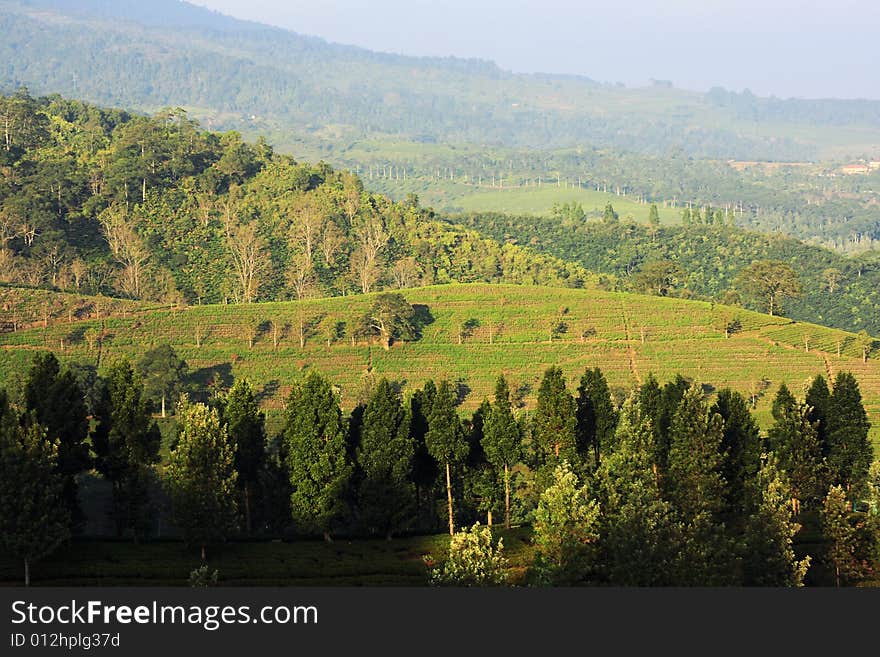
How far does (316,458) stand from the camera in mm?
52594

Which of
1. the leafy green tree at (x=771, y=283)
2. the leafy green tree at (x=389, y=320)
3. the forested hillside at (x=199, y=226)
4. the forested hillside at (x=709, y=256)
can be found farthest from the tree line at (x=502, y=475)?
the forested hillside at (x=709, y=256)

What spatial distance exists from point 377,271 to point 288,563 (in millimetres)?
93386

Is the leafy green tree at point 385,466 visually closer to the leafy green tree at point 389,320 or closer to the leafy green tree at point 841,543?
the leafy green tree at point 841,543

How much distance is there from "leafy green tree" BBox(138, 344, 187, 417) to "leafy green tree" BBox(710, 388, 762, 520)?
43.9 meters

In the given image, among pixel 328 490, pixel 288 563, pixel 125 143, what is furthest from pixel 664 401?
pixel 125 143

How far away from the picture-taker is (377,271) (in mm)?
138500

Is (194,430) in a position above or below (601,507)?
above

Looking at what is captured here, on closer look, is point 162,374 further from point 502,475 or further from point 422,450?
point 502,475

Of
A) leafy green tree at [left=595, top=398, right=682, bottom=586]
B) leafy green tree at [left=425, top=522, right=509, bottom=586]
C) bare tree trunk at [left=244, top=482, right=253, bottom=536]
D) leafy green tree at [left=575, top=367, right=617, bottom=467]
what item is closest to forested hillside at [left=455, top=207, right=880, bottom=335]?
leafy green tree at [left=575, top=367, right=617, bottom=467]

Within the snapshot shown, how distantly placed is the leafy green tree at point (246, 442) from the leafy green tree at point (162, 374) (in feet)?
103

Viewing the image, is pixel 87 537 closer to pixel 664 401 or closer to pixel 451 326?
pixel 664 401

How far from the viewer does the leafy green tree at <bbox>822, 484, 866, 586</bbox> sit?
44812 mm

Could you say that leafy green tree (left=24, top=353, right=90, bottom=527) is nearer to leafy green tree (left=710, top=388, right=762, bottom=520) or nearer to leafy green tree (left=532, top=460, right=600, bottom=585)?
leafy green tree (left=532, top=460, right=600, bottom=585)

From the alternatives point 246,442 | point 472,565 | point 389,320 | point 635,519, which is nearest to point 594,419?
point 635,519
